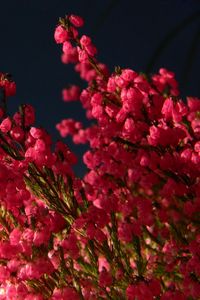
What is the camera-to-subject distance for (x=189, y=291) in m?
2.49

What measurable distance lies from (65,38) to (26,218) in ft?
4.25

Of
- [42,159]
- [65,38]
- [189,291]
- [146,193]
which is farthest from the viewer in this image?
[146,193]

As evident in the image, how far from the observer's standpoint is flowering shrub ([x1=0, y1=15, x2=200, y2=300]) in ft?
8.52

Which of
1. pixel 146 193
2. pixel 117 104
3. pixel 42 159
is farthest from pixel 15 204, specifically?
pixel 146 193

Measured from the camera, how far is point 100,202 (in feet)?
9.33

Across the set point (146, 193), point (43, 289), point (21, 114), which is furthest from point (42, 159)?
point (146, 193)

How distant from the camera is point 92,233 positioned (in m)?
2.70

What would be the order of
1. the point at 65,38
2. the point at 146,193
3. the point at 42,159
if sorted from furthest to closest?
the point at 146,193, the point at 65,38, the point at 42,159

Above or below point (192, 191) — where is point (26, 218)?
below

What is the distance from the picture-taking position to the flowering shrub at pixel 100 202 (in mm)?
2598

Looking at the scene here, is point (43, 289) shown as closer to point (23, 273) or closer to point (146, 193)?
point (23, 273)

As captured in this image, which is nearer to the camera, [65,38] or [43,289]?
[43,289]

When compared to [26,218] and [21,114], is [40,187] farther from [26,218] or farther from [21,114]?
[21,114]

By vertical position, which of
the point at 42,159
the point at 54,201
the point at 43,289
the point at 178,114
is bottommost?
the point at 43,289
